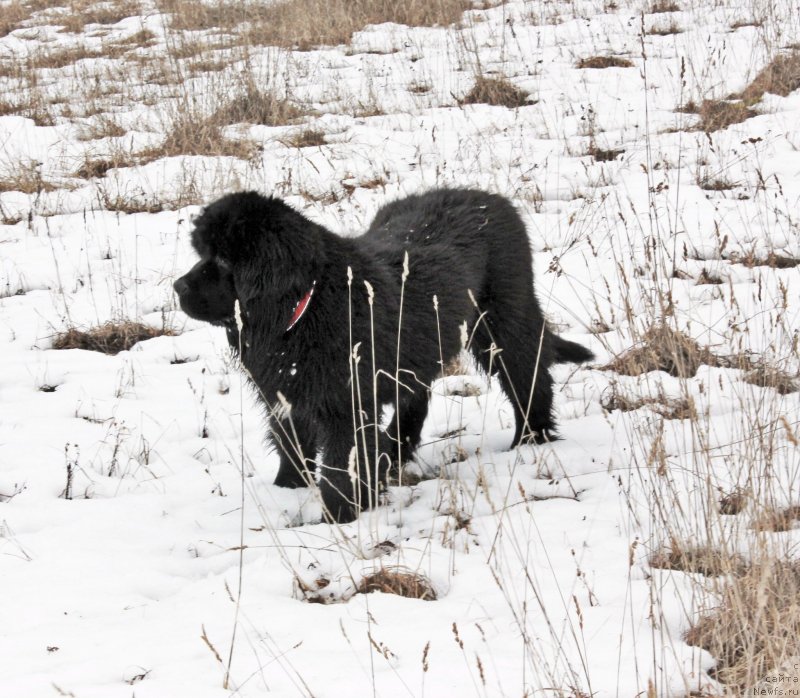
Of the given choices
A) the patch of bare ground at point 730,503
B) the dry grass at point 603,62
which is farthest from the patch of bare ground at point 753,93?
the patch of bare ground at point 730,503

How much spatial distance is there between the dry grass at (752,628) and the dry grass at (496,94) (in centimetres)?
643

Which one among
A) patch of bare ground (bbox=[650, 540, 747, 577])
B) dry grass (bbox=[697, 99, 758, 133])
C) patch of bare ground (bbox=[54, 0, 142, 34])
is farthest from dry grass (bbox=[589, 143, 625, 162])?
patch of bare ground (bbox=[54, 0, 142, 34])

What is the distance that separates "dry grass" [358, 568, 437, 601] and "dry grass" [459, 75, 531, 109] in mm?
6197

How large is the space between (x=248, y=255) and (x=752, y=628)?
2074 mm

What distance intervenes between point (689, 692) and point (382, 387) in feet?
6.11

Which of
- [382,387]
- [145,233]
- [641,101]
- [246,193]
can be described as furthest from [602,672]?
[641,101]

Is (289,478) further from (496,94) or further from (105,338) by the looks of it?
(496,94)

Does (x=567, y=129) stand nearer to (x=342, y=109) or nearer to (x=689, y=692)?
(x=342, y=109)

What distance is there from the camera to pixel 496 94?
26.3 feet

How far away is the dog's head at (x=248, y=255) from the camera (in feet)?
10.3

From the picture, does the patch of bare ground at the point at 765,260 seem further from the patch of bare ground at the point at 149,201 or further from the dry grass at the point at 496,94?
the patch of bare ground at the point at 149,201

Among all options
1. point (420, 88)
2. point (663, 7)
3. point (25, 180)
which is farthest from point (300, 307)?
point (663, 7)

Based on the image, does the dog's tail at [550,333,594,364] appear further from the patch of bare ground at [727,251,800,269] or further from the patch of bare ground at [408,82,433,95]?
the patch of bare ground at [408,82,433,95]

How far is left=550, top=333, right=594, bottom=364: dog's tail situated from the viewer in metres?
4.19
